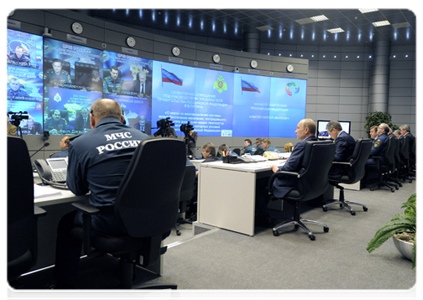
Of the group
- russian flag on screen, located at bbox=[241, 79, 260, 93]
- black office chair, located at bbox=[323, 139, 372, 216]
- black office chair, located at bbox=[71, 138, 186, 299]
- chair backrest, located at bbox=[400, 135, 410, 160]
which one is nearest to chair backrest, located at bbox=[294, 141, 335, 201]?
black office chair, located at bbox=[323, 139, 372, 216]

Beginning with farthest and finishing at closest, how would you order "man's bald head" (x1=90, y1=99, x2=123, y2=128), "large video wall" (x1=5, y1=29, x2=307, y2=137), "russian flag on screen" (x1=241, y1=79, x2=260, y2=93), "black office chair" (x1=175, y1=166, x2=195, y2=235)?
"russian flag on screen" (x1=241, y1=79, x2=260, y2=93) → "large video wall" (x1=5, y1=29, x2=307, y2=137) → "black office chair" (x1=175, y1=166, x2=195, y2=235) → "man's bald head" (x1=90, y1=99, x2=123, y2=128)

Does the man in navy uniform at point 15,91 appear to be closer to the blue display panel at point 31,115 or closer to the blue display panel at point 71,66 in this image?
the blue display panel at point 31,115

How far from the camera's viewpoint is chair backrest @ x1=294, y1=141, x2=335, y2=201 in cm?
300

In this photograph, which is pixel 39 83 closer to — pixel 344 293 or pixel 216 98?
pixel 216 98

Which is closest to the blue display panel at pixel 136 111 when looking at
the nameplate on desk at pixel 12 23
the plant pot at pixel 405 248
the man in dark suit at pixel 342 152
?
the nameplate on desk at pixel 12 23

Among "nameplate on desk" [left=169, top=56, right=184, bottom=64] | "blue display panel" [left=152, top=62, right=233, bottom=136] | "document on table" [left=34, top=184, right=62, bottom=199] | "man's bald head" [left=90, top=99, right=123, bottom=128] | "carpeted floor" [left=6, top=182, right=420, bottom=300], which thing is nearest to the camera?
"document on table" [left=34, top=184, right=62, bottom=199]

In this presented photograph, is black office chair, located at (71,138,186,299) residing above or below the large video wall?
below

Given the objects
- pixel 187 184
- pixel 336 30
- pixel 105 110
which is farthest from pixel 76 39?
pixel 336 30

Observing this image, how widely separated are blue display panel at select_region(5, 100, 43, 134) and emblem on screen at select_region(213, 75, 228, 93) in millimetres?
4931

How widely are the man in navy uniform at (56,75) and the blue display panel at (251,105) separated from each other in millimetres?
5087

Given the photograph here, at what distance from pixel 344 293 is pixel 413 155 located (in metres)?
6.65

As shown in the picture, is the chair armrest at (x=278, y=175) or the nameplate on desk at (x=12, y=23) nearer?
the chair armrest at (x=278, y=175)

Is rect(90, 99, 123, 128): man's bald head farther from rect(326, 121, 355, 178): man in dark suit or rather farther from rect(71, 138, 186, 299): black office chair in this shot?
rect(326, 121, 355, 178): man in dark suit

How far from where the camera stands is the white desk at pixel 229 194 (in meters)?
3.25
